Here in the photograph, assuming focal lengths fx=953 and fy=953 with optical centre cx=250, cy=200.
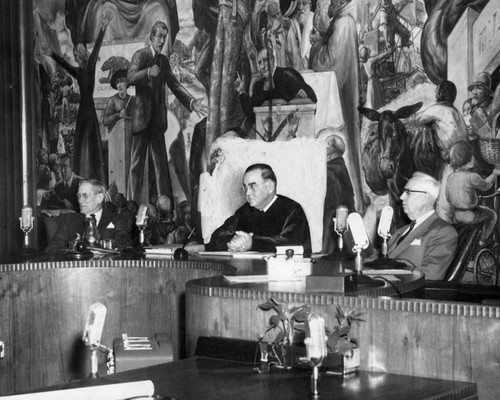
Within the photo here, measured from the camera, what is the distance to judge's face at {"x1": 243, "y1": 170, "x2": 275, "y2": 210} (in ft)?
28.0

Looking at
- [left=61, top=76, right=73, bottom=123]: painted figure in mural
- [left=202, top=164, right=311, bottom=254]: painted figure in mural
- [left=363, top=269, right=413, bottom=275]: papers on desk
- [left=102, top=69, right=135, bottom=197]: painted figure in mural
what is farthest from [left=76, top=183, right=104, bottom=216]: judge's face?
[left=363, top=269, right=413, bottom=275]: papers on desk

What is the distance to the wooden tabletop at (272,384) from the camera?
3.25 metres

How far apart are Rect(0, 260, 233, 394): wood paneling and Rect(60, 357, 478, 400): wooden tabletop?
9.03ft

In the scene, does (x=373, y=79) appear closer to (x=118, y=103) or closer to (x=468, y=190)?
(x=468, y=190)

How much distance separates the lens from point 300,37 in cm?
910

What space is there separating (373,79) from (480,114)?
115 centimetres

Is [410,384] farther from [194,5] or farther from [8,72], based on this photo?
[8,72]

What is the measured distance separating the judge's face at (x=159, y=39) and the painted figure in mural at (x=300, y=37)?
1.73m

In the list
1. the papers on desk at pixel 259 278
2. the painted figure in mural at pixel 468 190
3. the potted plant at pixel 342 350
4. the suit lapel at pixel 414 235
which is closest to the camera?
the potted plant at pixel 342 350

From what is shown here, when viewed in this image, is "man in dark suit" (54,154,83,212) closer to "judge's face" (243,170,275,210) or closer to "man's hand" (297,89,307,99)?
"judge's face" (243,170,275,210)

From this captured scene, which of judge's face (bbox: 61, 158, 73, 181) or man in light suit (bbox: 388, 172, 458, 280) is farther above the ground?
judge's face (bbox: 61, 158, 73, 181)

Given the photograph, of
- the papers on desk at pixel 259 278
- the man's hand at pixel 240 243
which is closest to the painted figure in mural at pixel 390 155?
the man's hand at pixel 240 243

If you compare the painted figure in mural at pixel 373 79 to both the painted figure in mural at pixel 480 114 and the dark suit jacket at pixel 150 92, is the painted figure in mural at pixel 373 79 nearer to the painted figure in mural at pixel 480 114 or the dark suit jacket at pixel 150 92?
the painted figure in mural at pixel 480 114

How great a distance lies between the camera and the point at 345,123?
347 inches
